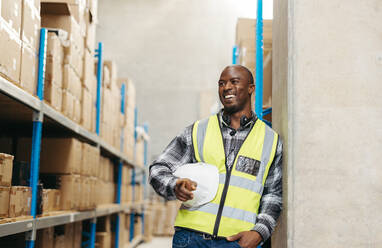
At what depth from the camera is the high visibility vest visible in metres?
2.12

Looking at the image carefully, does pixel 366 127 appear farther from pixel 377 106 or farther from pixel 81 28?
pixel 81 28

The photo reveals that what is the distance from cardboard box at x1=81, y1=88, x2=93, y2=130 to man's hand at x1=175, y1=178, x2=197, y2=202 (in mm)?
3151

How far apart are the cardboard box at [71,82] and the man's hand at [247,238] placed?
2.74 metres

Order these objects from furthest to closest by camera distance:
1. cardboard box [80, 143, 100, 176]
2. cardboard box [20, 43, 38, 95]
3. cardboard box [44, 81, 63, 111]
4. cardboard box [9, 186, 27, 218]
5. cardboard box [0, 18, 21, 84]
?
cardboard box [80, 143, 100, 176], cardboard box [44, 81, 63, 111], cardboard box [20, 43, 38, 95], cardboard box [9, 186, 27, 218], cardboard box [0, 18, 21, 84]

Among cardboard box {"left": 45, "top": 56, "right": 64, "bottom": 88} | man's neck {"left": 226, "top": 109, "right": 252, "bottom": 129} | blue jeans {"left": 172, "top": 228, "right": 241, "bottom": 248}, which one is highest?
cardboard box {"left": 45, "top": 56, "right": 64, "bottom": 88}

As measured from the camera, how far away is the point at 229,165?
87.5 inches

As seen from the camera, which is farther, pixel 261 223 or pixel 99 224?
pixel 99 224

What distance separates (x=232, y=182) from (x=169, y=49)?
11.9 metres

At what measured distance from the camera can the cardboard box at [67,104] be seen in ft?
14.1

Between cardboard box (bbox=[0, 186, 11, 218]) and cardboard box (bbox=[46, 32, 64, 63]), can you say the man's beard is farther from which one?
cardboard box (bbox=[46, 32, 64, 63])

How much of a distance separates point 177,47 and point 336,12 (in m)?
11.7

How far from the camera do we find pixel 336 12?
224 cm

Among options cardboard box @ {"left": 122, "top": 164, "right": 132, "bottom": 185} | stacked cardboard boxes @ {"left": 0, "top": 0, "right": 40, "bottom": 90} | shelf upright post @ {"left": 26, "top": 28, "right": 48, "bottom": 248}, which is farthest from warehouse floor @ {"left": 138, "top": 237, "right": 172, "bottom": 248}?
stacked cardboard boxes @ {"left": 0, "top": 0, "right": 40, "bottom": 90}

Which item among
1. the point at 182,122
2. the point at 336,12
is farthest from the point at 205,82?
the point at 336,12
